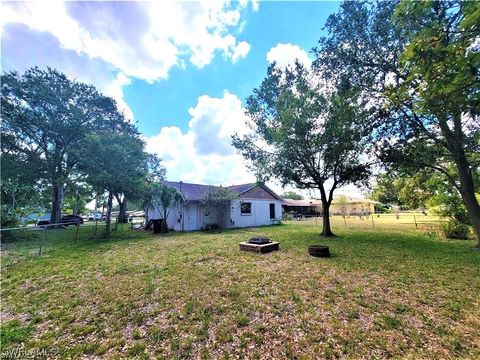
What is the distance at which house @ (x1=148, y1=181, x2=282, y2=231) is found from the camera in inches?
650

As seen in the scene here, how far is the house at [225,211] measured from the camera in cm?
1652

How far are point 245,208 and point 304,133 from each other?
33.3 feet

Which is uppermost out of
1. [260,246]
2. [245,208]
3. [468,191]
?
[468,191]

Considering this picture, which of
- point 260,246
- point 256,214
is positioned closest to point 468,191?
point 260,246

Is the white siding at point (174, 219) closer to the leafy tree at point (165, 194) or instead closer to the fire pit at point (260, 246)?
the leafy tree at point (165, 194)

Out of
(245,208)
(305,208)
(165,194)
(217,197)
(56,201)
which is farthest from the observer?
(305,208)

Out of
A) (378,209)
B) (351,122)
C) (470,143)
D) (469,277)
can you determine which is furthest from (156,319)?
(378,209)

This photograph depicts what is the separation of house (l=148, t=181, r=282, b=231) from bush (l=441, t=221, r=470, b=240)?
10.4 metres

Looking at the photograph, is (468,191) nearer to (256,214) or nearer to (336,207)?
(256,214)

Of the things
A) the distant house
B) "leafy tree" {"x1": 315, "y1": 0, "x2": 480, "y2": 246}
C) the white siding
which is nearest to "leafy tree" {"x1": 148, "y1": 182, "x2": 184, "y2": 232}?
the white siding

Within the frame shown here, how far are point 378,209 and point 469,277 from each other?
4781 cm

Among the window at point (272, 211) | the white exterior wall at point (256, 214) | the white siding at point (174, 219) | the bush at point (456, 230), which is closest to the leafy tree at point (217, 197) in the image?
the white exterior wall at point (256, 214)

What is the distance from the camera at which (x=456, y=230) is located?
11.4 m

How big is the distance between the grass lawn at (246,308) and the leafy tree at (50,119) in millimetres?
14937
